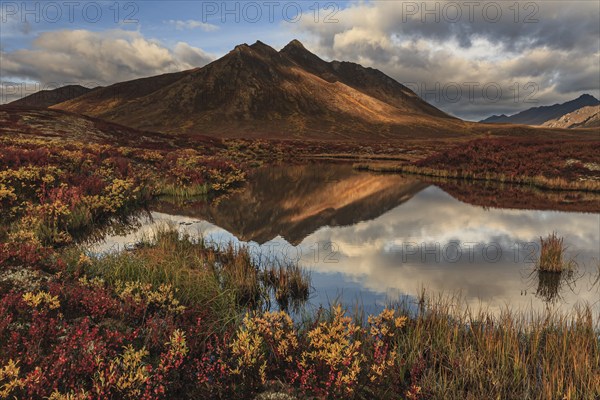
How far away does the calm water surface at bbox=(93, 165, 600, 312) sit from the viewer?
931 centimetres

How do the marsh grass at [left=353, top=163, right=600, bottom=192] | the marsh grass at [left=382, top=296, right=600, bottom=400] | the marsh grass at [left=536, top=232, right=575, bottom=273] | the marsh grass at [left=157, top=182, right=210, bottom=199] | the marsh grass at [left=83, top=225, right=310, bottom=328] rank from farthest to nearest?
1. the marsh grass at [left=353, top=163, right=600, bottom=192]
2. the marsh grass at [left=157, top=182, right=210, bottom=199]
3. the marsh grass at [left=536, top=232, right=575, bottom=273]
4. the marsh grass at [left=83, top=225, right=310, bottom=328]
5. the marsh grass at [left=382, top=296, right=600, bottom=400]

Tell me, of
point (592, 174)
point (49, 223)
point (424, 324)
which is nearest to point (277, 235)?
point (49, 223)

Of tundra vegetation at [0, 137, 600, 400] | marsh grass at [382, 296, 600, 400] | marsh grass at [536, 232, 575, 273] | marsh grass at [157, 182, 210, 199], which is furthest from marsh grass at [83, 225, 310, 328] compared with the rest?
marsh grass at [157, 182, 210, 199]

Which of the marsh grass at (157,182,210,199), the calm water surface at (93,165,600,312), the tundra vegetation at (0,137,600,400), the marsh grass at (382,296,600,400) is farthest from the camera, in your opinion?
the marsh grass at (157,182,210,199)

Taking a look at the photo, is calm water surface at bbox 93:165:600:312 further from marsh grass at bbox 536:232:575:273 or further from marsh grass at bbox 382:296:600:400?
marsh grass at bbox 382:296:600:400

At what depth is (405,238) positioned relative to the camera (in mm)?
14945

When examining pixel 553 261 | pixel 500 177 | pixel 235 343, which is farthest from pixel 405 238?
pixel 500 177

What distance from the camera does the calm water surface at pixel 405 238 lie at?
9.31 meters

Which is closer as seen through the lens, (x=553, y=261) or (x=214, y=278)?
(x=214, y=278)

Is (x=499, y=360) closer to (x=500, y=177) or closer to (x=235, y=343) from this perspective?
(x=235, y=343)

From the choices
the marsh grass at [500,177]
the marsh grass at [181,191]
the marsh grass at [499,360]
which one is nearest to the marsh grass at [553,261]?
the marsh grass at [499,360]

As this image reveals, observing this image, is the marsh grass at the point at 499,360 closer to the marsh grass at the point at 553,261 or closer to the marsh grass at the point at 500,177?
the marsh grass at the point at 553,261

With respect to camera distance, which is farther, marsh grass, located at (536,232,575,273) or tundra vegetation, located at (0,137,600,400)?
marsh grass, located at (536,232,575,273)

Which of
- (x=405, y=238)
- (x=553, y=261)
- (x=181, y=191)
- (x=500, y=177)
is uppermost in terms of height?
(x=500, y=177)
